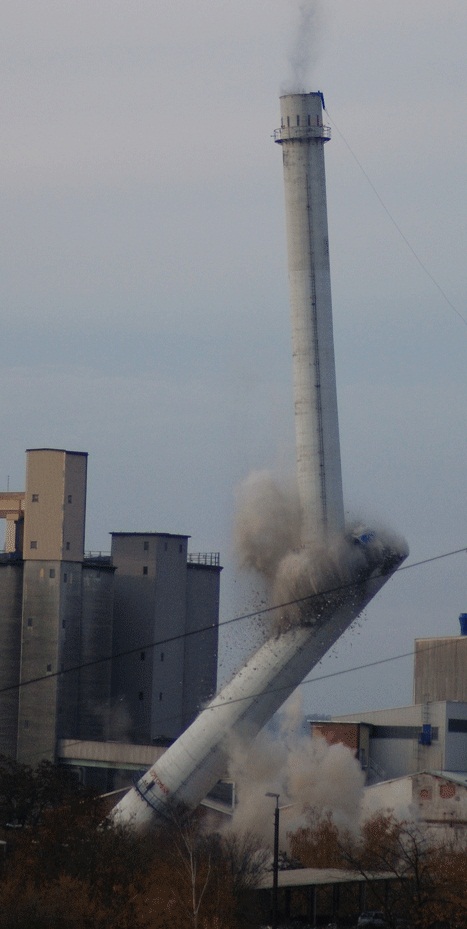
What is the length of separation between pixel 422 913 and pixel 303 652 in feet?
60.9

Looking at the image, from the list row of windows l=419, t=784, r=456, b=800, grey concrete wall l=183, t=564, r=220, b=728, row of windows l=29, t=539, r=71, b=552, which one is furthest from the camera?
grey concrete wall l=183, t=564, r=220, b=728

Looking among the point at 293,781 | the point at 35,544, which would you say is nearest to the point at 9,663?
the point at 35,544

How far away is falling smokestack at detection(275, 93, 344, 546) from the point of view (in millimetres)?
71625

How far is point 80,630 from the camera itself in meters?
101

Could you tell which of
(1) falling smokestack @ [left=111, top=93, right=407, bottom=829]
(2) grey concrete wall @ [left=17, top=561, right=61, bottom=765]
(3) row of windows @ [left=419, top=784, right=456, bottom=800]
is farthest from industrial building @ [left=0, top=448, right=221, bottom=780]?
(1) falling smokestack @ [left=111, top=93, right=407, bottom=829]

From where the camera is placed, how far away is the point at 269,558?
243 feet

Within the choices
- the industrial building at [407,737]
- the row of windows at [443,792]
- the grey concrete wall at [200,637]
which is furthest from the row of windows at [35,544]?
the row of windows at [443,792]

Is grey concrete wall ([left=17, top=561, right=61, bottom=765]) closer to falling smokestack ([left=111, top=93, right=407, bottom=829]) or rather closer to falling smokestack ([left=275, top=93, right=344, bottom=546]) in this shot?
falling smokestack ([left=111, top=93, right=407, bottom=829])

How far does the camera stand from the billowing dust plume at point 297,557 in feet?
236

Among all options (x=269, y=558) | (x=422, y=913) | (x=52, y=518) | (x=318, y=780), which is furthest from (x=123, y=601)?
(x=422, y=913)

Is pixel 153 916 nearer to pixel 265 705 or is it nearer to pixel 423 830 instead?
pixel 265 705

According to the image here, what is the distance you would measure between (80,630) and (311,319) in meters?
36.4

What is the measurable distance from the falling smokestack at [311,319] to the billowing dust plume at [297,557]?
2.79 feet

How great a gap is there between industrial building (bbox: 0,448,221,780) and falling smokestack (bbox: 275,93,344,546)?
32401 millimetres
